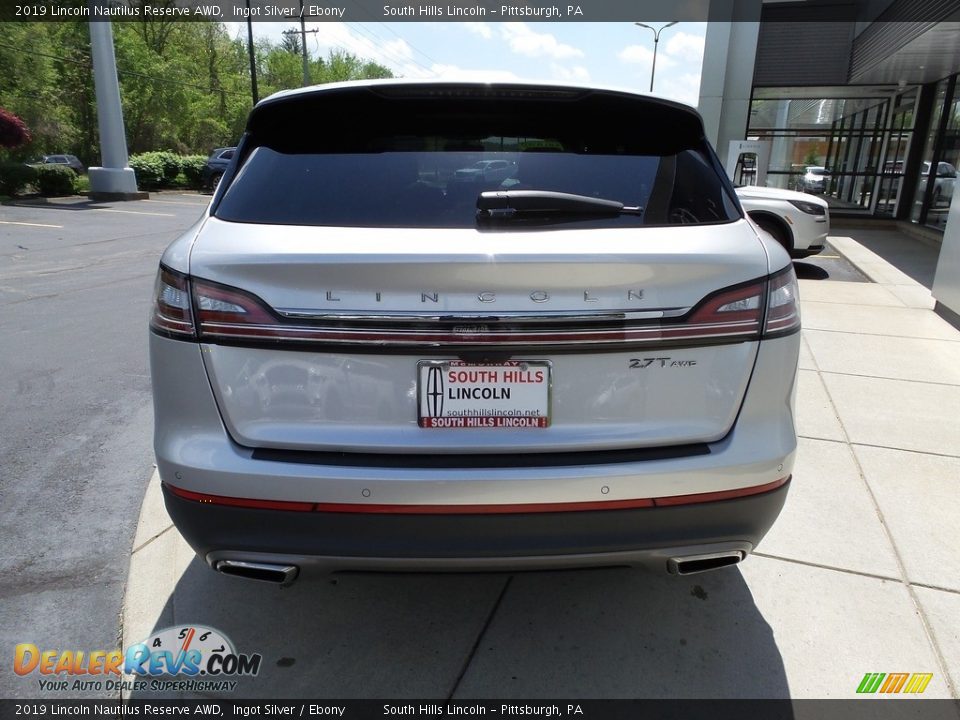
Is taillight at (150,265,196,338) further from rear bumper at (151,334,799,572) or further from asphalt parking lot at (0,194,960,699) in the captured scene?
asphalt parking lot at (0,194,960,699)

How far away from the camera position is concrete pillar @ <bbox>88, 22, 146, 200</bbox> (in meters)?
19.3

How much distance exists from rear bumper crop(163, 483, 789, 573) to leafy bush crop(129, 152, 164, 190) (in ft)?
93.0

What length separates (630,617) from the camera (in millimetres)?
2533

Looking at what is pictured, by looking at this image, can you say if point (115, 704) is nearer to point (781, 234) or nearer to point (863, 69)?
point (781, 234)

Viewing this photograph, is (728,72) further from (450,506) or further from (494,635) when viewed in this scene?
(450,506)

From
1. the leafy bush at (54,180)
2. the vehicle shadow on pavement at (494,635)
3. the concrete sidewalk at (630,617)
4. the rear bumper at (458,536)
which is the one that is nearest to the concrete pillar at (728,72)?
the concrete sidewalk at (630,617)

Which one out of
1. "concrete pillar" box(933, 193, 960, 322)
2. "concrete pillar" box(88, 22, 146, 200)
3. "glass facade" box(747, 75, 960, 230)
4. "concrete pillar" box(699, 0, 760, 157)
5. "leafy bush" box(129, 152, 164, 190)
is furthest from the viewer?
"leafy bush" box(129, 152, 164, 190)

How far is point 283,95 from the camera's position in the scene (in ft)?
7.56

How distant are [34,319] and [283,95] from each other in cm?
586

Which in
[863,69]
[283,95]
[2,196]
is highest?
[863,69]

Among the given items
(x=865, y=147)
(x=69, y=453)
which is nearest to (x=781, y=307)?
(x=69, y=453)

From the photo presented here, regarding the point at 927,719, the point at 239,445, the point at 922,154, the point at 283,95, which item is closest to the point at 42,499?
the point at 239,445

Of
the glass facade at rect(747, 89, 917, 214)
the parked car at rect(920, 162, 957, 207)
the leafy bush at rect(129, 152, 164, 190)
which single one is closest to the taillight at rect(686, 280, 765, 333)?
the parked car at rect(920, 162, 957, 207)

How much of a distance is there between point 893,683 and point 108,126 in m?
23.5
